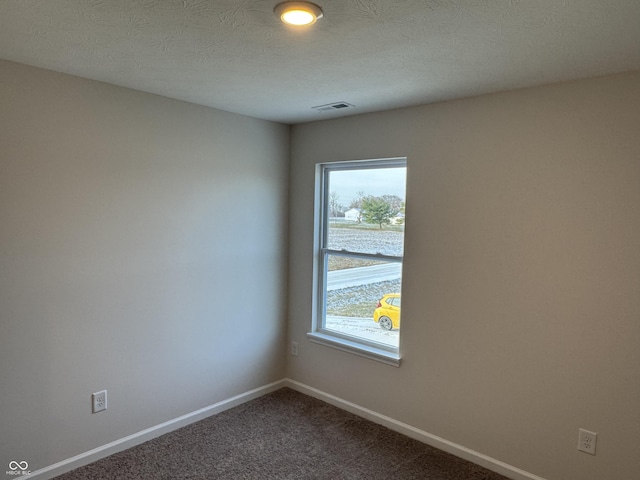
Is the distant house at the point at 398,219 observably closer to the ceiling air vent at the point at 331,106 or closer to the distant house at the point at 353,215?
the distant house at the point at 353,215

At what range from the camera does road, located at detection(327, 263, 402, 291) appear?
10.6ft

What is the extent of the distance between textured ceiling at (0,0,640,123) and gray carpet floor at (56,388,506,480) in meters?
2.34

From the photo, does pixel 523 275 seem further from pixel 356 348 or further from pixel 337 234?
pixel 337 234

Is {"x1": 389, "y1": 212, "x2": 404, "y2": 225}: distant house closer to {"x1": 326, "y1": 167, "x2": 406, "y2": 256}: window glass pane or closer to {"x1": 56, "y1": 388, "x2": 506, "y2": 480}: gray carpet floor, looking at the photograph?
{"x1": 326, "y1": 167, "x2": 406, "y2": 256}: window glass pane

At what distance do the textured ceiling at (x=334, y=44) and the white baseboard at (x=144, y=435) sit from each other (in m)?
2.29

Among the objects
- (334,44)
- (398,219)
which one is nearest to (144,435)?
(398,219)

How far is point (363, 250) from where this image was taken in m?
3.43

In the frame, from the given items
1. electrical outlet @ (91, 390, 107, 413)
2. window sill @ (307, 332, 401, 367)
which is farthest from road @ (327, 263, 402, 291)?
electrical outlet @ (91, 390, 107, 413)

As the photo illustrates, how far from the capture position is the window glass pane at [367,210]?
3.19 m

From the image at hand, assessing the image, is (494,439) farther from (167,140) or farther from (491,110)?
(167,140)

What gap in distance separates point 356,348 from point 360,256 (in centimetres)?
73

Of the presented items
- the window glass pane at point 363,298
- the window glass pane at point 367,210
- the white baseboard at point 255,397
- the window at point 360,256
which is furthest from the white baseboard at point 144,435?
the window glass pane at point 367,210

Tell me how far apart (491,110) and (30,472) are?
343 cm

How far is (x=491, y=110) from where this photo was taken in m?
2.61
